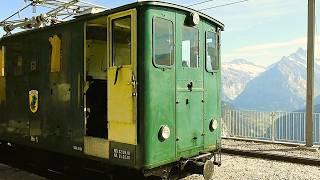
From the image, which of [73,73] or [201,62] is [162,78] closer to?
[201,62]

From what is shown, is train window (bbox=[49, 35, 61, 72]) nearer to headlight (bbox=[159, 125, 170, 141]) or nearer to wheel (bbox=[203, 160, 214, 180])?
headlight (bbox=[159, 125, 170, 141])

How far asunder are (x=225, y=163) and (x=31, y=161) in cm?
486

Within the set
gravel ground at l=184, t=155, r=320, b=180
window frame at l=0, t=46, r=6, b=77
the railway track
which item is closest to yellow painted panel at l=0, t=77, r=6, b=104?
window frame at l=0, t=46, r=6, b=77

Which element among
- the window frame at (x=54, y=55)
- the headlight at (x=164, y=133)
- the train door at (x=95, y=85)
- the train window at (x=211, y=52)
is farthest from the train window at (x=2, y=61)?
the headlight at (x=164, y=133)

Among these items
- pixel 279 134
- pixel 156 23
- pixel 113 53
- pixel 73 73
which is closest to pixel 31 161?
pixel 73 73

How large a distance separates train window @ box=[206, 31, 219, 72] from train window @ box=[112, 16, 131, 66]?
1792 millimetres

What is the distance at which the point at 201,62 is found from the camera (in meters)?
7.07

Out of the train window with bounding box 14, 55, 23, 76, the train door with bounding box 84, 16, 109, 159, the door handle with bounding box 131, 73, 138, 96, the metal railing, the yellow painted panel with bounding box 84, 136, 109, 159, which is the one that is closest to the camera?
the door handle with bounding box 131, 73, 138, 96

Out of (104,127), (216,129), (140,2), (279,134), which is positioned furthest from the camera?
(279,134)

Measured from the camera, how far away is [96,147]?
667 cm

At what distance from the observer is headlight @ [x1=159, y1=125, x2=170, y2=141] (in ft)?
19.8

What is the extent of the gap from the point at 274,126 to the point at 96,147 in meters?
8.88

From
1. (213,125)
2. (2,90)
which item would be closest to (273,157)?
(213,125)

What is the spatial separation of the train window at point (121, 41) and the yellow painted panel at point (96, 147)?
4.53ft
